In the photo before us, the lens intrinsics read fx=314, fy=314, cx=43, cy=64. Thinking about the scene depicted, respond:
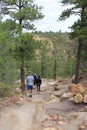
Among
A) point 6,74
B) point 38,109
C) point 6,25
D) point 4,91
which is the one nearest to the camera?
point 38,109

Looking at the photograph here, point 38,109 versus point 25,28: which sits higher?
point 25,28

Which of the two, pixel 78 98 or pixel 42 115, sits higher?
pixel 78 98

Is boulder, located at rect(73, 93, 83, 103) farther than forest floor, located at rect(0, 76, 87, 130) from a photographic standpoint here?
Yes

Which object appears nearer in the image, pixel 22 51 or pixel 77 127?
pixel 77 127

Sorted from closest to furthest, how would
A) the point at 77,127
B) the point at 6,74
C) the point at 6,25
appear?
the point at 77,127, the point at 6,74, the point at 6,25

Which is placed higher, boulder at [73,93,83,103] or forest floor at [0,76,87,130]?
boulder at [73,93,83,103]

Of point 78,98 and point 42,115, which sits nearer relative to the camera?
point 42,115

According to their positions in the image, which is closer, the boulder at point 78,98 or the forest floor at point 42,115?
the forest floor at point 42,115

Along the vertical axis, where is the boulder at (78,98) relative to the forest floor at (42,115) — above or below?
above

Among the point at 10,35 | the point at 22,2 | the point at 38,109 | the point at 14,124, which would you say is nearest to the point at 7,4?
the point at 22,2

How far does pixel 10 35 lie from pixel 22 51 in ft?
9.63

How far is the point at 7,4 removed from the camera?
2755 cm

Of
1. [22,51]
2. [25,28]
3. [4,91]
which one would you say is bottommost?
[4,91]

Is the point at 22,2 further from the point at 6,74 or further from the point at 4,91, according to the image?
the point at 4,91
